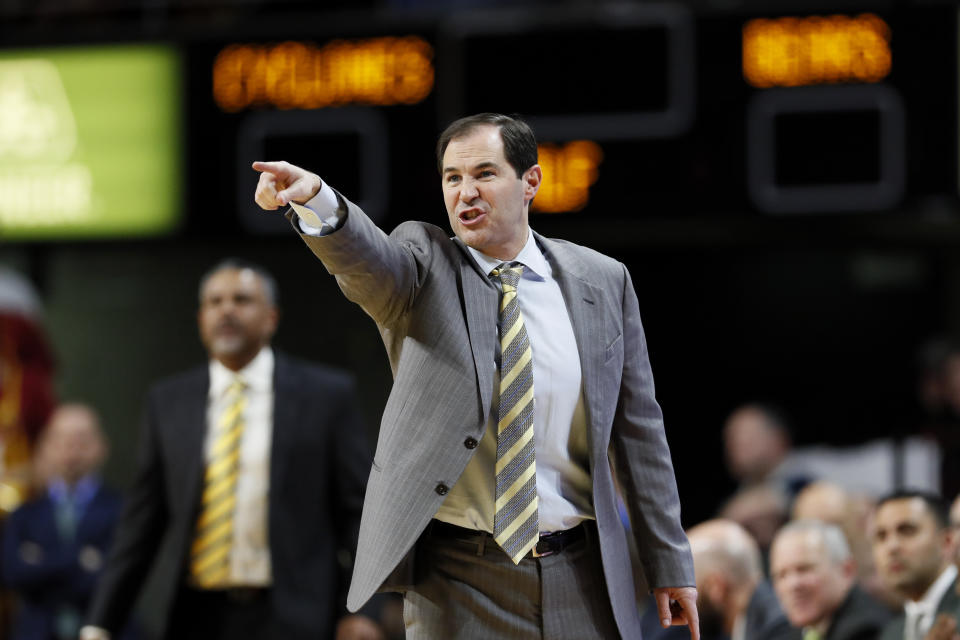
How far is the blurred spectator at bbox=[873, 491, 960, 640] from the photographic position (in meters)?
4.78

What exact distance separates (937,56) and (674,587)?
164 inches

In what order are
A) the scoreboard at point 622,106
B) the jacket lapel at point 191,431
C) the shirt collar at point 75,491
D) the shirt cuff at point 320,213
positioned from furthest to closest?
1. the shirt collar at point 75,491
2. the scoreboard at point 622,106
3. the jacket lapel at point 191,431
4. the shirt cuff at point 320,213

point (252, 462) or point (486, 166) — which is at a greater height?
point (486, 166)

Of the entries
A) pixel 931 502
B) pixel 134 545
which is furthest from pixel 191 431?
pixel 931 502

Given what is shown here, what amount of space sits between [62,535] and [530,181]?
4.81m

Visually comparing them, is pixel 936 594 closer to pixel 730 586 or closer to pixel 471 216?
pixel 730 586

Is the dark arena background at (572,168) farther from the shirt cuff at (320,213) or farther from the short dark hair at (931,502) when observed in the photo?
the shirt cuff at (320,213)

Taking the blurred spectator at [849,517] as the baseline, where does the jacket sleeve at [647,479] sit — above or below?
above

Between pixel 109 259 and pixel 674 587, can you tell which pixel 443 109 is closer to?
pixel 109 259

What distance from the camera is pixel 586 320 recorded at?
2979 millimetres

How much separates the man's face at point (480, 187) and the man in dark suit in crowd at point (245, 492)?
204 centimetres

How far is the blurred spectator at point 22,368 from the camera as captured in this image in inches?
321

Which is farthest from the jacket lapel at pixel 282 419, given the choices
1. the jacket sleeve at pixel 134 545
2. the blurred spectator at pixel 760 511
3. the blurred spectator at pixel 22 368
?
the blurred spectator at pixel 22 368

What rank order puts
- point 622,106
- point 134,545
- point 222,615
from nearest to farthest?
point 222,615 → point 134,545 → point 622,106
